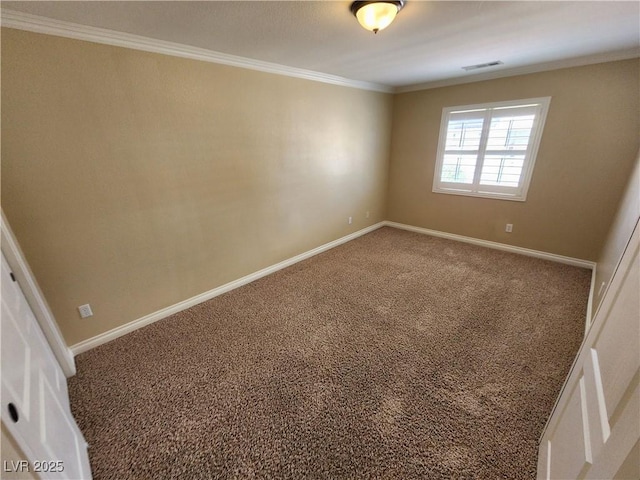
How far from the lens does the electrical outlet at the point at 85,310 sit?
200cm

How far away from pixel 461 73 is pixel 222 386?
4.23 metres

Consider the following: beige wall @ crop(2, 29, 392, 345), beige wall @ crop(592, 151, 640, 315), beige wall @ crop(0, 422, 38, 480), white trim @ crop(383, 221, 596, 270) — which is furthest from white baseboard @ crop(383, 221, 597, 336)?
beige wall @ crop(0, 422, 38, 480)

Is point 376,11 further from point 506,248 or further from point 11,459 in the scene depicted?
point 506,248

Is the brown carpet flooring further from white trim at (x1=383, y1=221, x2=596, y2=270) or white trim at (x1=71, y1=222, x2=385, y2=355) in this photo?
white trim at (x1=383, y1=221, x2=596, y2=270)

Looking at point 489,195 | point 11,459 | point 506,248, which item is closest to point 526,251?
point 506,248

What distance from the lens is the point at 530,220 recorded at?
3467mm

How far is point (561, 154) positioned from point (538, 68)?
102 cm

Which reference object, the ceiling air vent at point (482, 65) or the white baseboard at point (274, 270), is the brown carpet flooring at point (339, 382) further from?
the ceiling air vent at point (482, 65)

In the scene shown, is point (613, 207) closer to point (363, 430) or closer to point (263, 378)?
point (363, 430)

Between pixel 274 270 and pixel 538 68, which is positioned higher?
pixel 538 68

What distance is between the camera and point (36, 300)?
65.6 inches

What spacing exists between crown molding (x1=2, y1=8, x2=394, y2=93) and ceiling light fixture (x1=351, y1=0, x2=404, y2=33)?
130cm

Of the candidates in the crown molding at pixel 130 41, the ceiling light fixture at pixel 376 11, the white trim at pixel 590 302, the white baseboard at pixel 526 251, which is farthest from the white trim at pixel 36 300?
the white baseboard at pixel 526 251

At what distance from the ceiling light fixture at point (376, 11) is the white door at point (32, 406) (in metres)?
2.27
